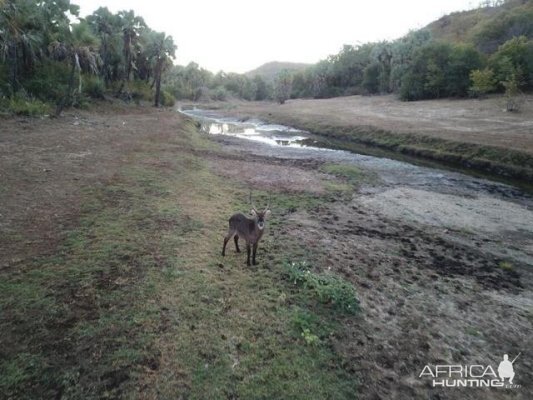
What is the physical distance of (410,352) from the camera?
7.02 metres

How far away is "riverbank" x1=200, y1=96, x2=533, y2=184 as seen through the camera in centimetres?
2817

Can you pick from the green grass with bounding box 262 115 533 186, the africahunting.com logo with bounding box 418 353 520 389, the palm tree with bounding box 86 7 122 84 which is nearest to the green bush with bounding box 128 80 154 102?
the palm tree with bounding box 86 7 122 84

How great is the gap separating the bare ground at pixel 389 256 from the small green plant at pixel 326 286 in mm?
382

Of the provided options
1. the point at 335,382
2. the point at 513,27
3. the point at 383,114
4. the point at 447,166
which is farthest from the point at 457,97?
the point at 335,382

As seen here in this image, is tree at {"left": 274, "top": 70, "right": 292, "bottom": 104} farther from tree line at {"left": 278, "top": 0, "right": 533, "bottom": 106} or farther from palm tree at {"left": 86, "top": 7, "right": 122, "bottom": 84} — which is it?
palm tree at {"left": 86, "top": 7, "right": 122, "bottom": 84}

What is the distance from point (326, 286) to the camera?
8633mm

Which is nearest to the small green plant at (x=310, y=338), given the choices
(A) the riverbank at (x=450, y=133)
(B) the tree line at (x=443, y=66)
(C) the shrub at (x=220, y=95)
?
(A) the riverbank at (x=450, y=133)

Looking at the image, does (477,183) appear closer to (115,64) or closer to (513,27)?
(115,64)

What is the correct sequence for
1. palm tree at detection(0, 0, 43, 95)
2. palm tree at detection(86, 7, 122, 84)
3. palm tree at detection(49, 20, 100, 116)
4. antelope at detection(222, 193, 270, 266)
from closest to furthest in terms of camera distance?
1. antelope at detection(222, 193, 270, 266)
2. palm tree at detection(0, 0, 43, 95)
3. palm tree at detection(49, 20, 100, 116)
4. palm tree at detection(86, 7, 122, 84)

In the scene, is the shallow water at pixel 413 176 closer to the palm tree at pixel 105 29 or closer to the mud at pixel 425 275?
the mud at pixel 425 275

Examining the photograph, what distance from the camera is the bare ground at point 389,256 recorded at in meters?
6.98

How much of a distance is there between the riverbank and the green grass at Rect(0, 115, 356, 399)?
81.8 feet

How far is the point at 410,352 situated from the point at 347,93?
370 feet

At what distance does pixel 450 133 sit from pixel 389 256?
103 feet
